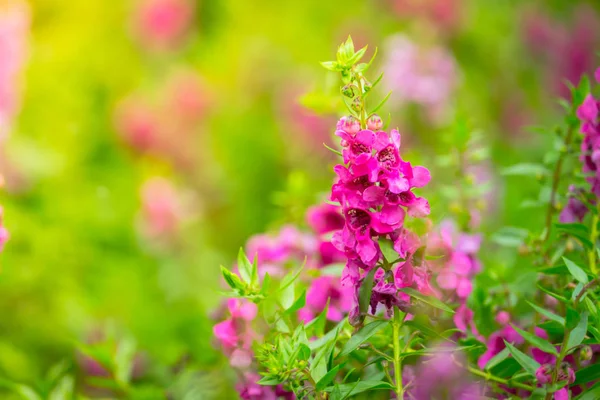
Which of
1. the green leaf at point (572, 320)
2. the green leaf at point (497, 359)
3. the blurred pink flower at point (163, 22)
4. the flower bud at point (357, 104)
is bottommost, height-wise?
the green leaf at point (572, 320)

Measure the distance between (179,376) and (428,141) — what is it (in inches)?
56.2

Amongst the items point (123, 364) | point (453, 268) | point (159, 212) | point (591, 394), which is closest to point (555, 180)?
point (453, 268)

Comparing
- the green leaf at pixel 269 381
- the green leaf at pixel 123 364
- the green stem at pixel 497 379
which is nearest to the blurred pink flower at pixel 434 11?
the green leaf at pixel 123 364

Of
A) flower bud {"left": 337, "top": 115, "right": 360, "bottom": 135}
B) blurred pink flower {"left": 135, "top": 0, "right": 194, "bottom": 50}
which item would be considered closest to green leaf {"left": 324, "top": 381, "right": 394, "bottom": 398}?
flower bud {"left": 337, "top": 115, "right": 360, "bottom": 135}

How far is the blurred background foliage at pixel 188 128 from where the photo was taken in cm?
176

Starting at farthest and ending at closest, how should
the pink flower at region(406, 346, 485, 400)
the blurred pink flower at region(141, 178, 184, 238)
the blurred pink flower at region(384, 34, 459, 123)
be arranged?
the blurred pink flower at region(141, 178, 184, 238), the blurred pink flower at region(384, 34, 459, 123), the pink flower at region(406, 346, 485, 400)

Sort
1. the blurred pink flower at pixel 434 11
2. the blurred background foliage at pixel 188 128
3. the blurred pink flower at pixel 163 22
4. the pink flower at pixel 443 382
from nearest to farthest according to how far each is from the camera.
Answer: the pink flower at pixel 443 382, the blurred background foliage at pixel 188 128, the blurred pink flower at pixel 434 11, the blurred pink flower at pixel 163 22

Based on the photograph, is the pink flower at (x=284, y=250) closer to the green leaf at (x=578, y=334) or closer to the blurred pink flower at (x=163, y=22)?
the green leaf at (x=578, y=334)

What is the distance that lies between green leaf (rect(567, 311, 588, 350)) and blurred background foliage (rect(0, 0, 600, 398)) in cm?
71

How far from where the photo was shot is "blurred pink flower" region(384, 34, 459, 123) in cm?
195

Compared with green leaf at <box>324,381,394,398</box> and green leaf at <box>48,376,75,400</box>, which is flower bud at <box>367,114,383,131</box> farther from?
green leaf at <box>48,376,75,400</box>

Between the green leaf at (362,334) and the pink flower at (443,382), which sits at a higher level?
the green leaf at (362,334)

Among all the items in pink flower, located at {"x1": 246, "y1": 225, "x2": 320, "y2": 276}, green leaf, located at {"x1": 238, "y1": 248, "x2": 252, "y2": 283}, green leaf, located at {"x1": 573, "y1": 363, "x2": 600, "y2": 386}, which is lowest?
green leaf, located at {"x1": 573, "y1": 363, "x2": 600, "y2": 386}

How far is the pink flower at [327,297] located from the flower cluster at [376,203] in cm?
24
